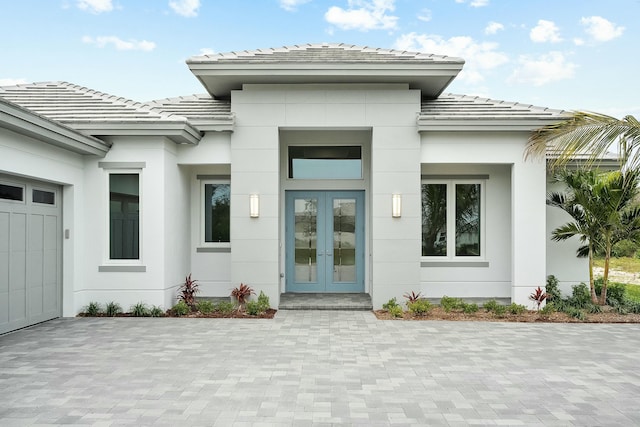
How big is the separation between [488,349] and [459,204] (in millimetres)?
5067

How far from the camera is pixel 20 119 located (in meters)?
7.22

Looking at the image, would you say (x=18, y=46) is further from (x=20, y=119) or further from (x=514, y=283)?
(x=514, y=283)

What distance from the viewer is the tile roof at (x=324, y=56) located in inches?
396

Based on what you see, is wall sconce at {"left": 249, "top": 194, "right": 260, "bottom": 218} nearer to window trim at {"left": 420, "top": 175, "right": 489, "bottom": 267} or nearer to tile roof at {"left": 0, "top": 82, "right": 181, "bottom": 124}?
tile roof at {"left": 0, "top": 82, "right": 181, "bottom": 124}

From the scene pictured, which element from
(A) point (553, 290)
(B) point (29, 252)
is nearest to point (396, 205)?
(A) point (553, 290)

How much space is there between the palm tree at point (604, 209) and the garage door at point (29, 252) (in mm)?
10160

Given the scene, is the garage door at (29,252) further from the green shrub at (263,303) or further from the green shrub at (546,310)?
the green shrub at (546,310)

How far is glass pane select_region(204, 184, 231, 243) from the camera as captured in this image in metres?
11.8

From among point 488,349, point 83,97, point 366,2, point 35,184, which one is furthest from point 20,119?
point 366,2

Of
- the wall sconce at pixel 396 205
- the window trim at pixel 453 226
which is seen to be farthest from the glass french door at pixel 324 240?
the window trim at pixel 453 226

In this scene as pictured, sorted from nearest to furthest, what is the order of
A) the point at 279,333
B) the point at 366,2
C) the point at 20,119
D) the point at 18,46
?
the point at 20,119 → the point at 279,333 → the point at 366,2 → the point at 18,46

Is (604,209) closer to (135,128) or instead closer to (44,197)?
(135,128)

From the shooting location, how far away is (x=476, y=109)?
434 inches

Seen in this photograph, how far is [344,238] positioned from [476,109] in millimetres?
4169
